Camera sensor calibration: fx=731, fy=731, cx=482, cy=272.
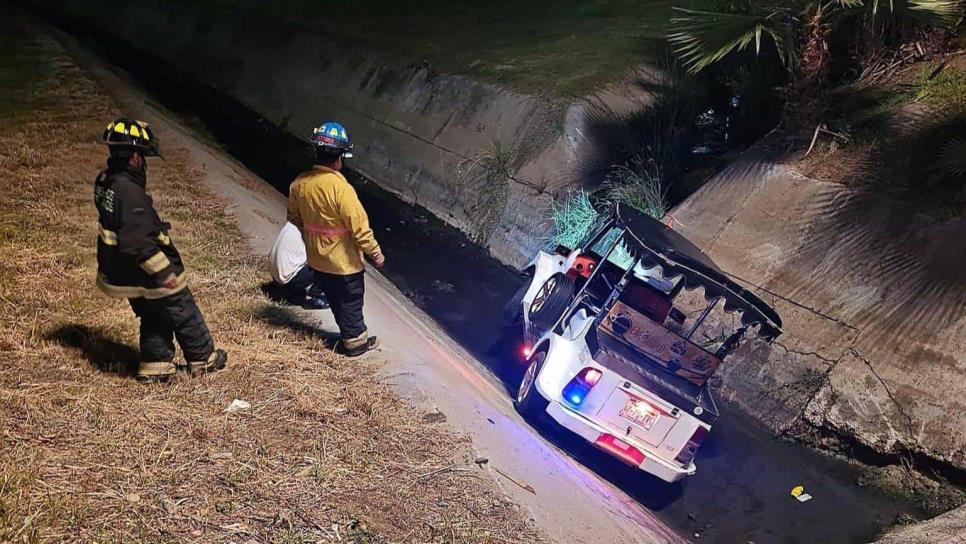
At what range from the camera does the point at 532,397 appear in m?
7.57

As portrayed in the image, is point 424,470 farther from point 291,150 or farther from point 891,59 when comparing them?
point 291,150

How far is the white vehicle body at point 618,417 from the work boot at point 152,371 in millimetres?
3325

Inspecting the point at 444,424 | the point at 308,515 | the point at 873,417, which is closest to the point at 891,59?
the point at 873,417

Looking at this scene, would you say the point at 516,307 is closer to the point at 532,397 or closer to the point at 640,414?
the point at 532,397

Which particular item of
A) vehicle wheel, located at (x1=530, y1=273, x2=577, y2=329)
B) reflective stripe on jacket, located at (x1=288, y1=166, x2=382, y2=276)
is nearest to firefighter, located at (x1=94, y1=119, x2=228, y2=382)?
reflective stripe on jacket, located at (x1=288, y1=166, x2=382, y2=276)

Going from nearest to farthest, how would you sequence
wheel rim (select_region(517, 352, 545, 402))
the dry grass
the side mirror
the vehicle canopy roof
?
1. the dry grass
2. the vehicle canopy roof
3. the side mirror
4. wheel rim (select_region(517, 352, 545, 402))

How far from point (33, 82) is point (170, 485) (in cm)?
1629

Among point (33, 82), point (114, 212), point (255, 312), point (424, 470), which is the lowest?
point (33, 82)

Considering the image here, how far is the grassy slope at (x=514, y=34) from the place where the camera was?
16.3m

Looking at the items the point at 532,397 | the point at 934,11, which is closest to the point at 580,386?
the point at 532,397

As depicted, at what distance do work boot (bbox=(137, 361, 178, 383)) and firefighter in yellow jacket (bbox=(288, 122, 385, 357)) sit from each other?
1.52m

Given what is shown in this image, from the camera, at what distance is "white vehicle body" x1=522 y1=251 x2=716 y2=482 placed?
6.53 metres

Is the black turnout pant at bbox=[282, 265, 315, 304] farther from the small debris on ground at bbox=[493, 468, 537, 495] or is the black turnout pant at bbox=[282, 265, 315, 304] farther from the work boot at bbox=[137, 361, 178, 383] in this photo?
the small debris on ground at bbox=[493, 468, 537, 495]

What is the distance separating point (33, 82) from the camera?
16.9 meters
